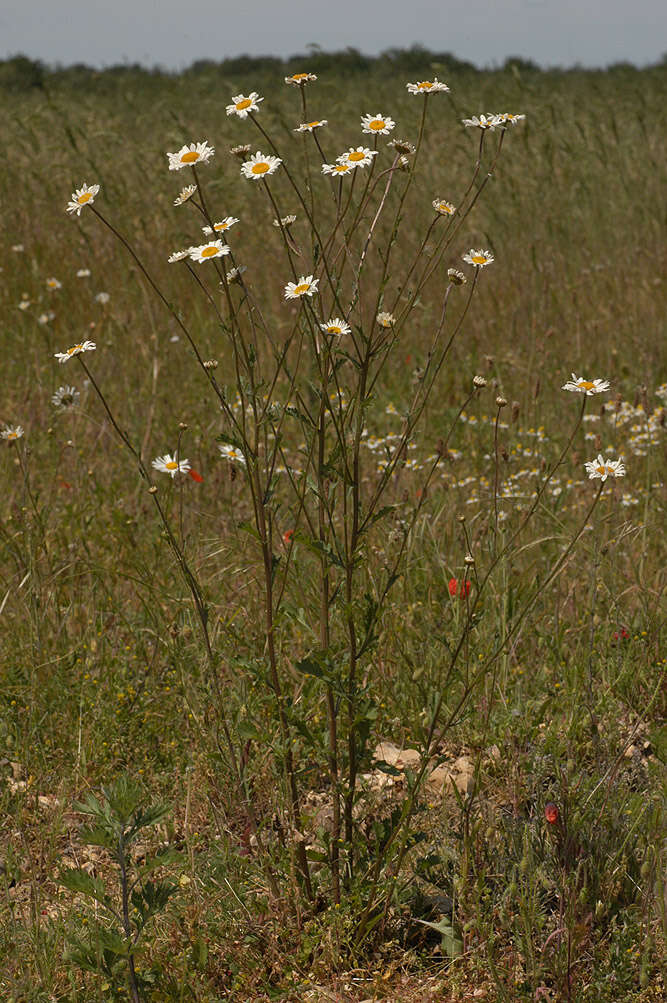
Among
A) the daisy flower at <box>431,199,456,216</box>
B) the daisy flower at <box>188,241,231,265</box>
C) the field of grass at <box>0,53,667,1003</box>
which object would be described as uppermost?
the daisy flower at <box>431,199,456,216</box>

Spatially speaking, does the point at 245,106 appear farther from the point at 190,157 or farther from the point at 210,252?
the point at 210,252

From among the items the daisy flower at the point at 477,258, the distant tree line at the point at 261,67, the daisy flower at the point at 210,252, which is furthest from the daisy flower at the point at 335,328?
the distant tree line at the point at 261,67

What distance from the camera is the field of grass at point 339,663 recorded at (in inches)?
66.7

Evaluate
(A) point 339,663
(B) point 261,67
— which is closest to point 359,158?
(A) point 339,663

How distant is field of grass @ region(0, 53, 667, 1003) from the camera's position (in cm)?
170

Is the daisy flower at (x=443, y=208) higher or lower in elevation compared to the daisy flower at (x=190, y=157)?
lower

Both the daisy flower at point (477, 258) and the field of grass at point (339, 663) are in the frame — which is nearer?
the field of grass at point (339, 663)

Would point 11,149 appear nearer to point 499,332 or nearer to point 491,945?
point 499,332

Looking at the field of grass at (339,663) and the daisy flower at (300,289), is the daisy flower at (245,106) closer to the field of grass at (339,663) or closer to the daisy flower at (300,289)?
the field of grass at (339,663)

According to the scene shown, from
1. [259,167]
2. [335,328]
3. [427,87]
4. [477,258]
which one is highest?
[427,87]

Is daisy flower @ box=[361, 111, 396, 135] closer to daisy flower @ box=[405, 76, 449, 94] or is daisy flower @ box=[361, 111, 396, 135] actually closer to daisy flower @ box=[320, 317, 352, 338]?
daisy flower @ box=[405, 76, 449, 94]

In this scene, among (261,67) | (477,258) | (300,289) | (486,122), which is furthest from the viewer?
(261,67)

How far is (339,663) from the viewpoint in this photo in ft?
5.81

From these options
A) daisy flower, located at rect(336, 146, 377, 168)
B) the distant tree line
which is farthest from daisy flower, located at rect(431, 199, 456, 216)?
the distant tree line
